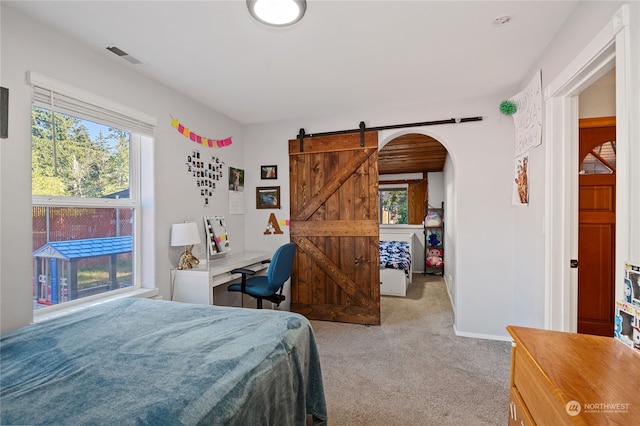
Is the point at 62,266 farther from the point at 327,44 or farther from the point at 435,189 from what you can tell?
the point at 435,189

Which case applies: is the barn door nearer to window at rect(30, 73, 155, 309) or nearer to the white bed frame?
the white bed frame

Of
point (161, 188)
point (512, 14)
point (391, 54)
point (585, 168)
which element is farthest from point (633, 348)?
point (161, 188)

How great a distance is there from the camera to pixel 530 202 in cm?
247

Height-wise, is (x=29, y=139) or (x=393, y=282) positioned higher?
(x=29, y=139)

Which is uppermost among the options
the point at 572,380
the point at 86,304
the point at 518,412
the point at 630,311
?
the point at 630,311

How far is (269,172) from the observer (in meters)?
3.96

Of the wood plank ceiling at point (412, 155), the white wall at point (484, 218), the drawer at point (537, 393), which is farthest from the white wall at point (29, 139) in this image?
the wood plank ceiling at point (412, 155)

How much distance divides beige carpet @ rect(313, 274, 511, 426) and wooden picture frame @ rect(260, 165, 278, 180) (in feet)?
6.38

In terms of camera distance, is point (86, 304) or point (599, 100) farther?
point (599, 100)

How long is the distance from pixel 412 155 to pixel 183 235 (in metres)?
3.93

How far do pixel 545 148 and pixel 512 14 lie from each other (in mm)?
907

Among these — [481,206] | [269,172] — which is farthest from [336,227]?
[481,206]

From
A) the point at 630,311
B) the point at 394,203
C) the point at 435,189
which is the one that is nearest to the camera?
the point at 630,311

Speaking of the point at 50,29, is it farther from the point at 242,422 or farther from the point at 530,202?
the point at 530,202
